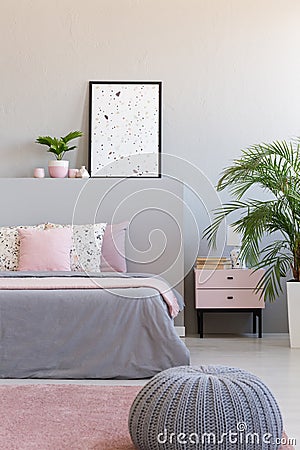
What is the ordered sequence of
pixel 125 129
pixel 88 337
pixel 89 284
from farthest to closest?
pixel 125 129, pixel 89 284, pixel 88 337

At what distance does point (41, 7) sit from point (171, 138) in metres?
1.44

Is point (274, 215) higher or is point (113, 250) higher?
point (274, 215)

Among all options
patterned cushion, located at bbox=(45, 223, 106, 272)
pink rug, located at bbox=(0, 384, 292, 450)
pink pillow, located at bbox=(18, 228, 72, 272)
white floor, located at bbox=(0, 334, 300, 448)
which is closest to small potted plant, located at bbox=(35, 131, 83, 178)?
patterned cushion, located at bbox=(45, 223, 106, 272)

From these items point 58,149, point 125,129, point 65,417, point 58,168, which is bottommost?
point 65,417

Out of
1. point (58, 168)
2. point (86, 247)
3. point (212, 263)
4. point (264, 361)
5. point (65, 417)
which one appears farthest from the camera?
point (58, 168)

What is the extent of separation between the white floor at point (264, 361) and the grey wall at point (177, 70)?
43 cm

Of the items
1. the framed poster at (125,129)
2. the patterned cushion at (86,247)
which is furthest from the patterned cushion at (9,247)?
the framed poster at (125,129)

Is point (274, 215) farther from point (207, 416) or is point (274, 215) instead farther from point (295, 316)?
point (207, 416)

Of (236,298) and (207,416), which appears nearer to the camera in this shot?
(207,416)

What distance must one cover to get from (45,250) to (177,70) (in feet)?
5.87

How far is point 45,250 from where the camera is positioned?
5660mm

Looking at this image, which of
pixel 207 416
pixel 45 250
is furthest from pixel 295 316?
pixel 207 416

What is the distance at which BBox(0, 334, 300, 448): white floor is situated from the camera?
3.79 metres

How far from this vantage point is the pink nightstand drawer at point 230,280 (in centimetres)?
586
